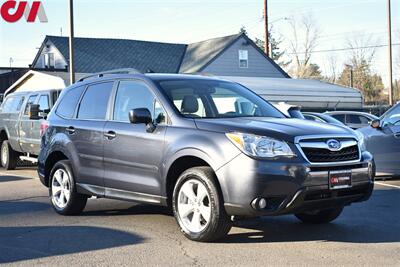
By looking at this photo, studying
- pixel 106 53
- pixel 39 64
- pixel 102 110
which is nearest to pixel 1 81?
pixel 39 64

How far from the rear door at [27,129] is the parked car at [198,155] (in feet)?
19.0

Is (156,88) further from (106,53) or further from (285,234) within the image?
(106,53)

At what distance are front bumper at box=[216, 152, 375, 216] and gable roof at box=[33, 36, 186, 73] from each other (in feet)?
107

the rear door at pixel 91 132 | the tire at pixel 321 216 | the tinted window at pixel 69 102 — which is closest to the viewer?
the tire at pixel 321 216

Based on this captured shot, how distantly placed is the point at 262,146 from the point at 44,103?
30.4ft

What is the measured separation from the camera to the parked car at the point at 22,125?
13.6 metres

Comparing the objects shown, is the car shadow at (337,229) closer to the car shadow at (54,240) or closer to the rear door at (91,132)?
the car shadow at (54,240)

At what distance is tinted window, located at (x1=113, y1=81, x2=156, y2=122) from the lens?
691 centimetres

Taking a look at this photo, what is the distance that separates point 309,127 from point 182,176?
1.44 meters

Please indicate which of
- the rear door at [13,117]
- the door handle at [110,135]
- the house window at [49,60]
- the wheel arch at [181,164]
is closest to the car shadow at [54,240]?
the wheel arch at [181,164]

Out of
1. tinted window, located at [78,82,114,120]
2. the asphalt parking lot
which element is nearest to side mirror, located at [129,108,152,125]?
tinted window, located at [78,82,114,120]

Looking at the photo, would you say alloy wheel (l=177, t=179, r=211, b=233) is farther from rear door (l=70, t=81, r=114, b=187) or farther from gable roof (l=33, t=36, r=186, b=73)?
gable roof (l=33, t=36, r=186, b=73)

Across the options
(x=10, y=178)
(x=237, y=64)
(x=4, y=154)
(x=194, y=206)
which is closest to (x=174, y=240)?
(x=194, y=206)

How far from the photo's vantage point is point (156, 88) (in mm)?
6797
